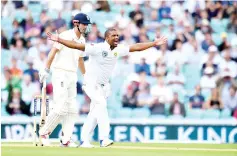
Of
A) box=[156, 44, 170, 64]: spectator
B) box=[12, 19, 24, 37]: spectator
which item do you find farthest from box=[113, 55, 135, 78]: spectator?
box=[12, 19, 24, 37]: spectator

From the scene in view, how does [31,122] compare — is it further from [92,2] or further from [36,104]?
[92,2]

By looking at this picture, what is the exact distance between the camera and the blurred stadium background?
54.7ft

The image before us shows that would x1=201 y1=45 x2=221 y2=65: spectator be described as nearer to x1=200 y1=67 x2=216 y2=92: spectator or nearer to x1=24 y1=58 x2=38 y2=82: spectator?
x1=200 y1=67 x2=216 y2=92: spectator

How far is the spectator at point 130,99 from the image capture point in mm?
18219

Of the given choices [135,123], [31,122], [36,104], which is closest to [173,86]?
[135,123]

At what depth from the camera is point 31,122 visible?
16406 mm

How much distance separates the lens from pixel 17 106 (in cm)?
1786

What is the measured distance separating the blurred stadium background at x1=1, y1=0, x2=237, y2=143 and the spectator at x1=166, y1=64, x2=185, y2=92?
2 cm

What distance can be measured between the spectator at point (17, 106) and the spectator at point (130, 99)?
Result: 186 cm

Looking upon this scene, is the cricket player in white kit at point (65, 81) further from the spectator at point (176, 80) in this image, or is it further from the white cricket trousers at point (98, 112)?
the spectator at point (176, 80)

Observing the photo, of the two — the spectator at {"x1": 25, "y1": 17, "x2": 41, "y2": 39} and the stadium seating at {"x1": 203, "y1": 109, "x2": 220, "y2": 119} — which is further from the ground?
the spectator at {"x1": 25, "y1": 17, "x2": 41, "y2": 39}

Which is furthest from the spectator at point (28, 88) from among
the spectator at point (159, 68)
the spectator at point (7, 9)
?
the spectator at point (7, 9)

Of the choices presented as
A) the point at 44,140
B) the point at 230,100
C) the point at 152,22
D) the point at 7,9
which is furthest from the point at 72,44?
the point at 7,9

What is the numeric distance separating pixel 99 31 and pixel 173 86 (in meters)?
2.57
